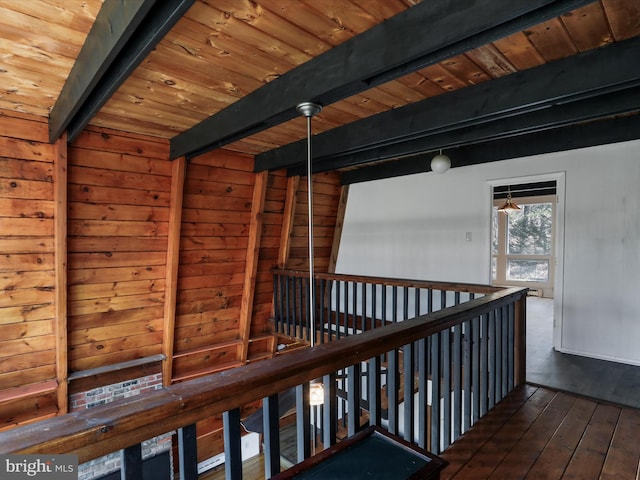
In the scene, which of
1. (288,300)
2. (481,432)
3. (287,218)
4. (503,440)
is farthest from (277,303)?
(503,440)

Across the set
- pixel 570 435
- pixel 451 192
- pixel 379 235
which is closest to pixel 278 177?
pixel 379 235

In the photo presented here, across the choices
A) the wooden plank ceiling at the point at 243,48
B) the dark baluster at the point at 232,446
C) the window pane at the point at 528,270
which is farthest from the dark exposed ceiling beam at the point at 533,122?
the window pane at the point at 528,270

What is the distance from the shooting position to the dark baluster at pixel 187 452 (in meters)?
0.90

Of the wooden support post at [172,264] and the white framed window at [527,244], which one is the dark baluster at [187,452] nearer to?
the wooden support post at [172,264]

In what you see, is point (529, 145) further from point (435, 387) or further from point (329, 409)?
point (329, 409)

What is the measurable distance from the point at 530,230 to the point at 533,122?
643cm

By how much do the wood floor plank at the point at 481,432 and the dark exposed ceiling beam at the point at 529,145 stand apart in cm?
254

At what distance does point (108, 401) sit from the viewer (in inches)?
162

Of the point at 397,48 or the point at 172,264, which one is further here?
the point at 172,264

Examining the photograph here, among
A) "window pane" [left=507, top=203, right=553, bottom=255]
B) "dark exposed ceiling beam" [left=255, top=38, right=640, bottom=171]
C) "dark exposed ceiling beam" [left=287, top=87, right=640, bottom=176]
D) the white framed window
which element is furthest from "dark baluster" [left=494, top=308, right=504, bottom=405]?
"window pane" [left=507, top=203, right=553, bottom=255]

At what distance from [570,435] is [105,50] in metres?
3.18

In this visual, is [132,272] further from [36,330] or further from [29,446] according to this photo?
[29,446]

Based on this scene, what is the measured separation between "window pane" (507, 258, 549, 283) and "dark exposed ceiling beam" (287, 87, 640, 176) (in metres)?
6.31

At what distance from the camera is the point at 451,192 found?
486 centimetres
